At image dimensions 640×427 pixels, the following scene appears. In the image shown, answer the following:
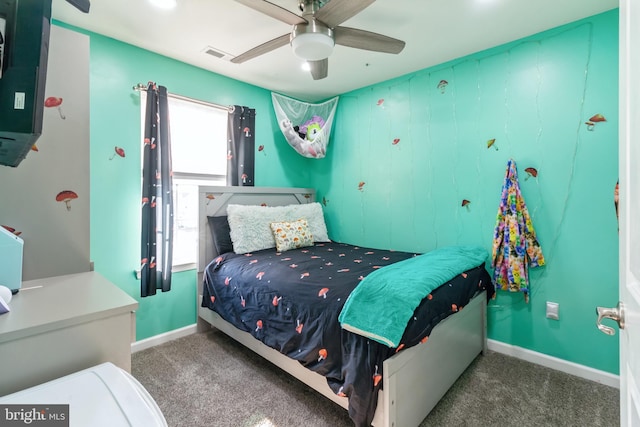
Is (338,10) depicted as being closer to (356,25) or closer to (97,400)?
(356,25)

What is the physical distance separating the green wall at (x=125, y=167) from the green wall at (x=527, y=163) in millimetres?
1928

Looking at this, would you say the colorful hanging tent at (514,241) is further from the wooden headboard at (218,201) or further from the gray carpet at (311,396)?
the wooden headboard at (218,201)

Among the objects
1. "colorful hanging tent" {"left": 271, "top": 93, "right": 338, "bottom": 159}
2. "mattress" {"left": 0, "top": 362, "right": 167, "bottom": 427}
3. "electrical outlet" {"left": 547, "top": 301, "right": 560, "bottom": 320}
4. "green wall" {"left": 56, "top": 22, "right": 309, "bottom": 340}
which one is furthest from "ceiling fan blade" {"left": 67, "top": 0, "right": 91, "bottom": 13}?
"electrical outlet" {"left": 547, "top": 301, "right": 560, "bottom": 320}

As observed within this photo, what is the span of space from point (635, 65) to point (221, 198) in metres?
2.73

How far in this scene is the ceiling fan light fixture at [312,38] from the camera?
1582mm

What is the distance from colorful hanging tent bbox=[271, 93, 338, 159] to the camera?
3180 mm

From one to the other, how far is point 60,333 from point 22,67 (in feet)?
2.46

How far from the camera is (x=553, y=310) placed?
217 centimetres

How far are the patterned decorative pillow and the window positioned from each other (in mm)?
737

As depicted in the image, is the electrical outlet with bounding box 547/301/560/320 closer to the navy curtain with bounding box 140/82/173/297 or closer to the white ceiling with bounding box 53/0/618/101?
the white ceiling with bounding box 53/0/618/101

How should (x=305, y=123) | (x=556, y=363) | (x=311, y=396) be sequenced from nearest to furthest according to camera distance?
(x=311, y=396), (x=556, y=363), (x=305, y=123)

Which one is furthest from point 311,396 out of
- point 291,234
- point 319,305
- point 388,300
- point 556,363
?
point 556,363

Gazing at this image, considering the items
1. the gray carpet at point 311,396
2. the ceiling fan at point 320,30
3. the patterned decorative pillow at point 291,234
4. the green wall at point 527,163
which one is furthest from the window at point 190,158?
the green wall at point 527,163

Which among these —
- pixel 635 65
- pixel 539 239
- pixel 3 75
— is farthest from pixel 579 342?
pixel 3 75
